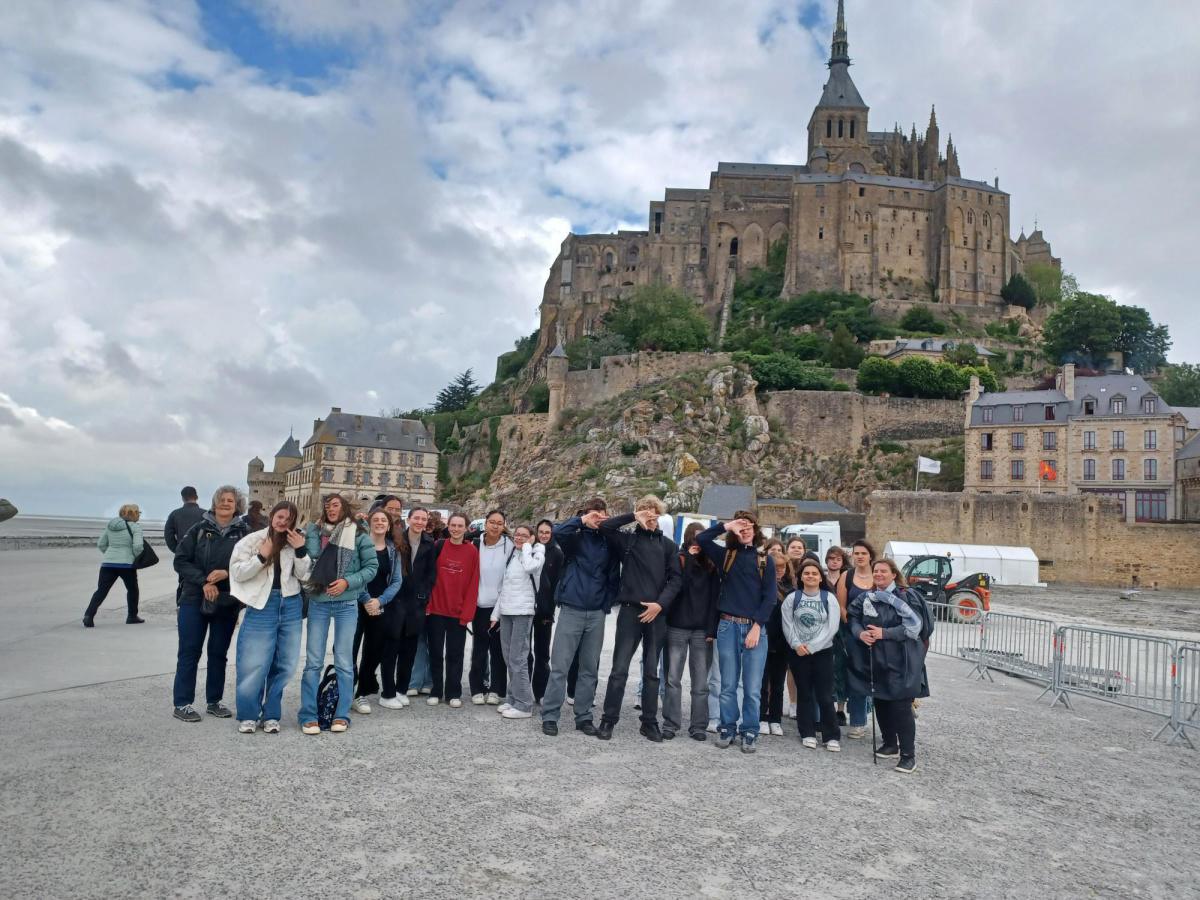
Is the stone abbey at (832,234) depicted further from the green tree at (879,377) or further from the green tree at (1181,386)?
the green tree at (879,377)

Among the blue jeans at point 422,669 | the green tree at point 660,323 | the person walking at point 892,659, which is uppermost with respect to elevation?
the green tree at point 660,323

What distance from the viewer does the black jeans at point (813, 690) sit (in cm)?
678

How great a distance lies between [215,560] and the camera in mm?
6504

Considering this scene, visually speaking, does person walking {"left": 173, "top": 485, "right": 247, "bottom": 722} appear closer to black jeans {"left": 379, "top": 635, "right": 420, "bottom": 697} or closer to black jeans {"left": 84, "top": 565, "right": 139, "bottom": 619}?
black jeans {"left": 379, "top": 635, "right": 420, "bottom": 697}

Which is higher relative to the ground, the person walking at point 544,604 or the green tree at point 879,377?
the green tree at point 879,377

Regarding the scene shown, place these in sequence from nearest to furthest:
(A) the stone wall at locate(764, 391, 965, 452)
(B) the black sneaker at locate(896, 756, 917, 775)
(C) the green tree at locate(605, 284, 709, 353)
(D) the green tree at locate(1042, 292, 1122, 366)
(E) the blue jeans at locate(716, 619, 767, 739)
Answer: (B) the black sneaker at locate(896, 756, 917, 775), (E) the blue jeans at locate(716, 619, 767, 739), (A) the stone wall at locate(764, 391, 965, 452), (D) the green tree at locate(1042, 292, 1122, 366), (C) the green tree at locate(605, 284, 709, 353)

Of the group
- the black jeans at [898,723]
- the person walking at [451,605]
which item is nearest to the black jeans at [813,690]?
the black jeans at [898,723]

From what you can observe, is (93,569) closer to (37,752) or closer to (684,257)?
(37,752)

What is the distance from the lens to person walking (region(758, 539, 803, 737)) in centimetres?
710

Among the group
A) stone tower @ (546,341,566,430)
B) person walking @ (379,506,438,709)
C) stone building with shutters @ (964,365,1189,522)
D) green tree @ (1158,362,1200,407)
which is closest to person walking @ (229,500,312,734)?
person walking @ (379,506,438,709)

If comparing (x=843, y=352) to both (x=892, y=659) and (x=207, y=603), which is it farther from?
(x=207, y=603)

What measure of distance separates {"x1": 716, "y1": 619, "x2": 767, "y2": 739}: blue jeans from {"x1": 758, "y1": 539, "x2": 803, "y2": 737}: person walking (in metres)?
0.30

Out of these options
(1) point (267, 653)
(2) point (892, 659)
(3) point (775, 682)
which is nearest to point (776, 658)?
(3) point (775, 682)

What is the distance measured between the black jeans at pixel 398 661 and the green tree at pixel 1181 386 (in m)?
58.4
